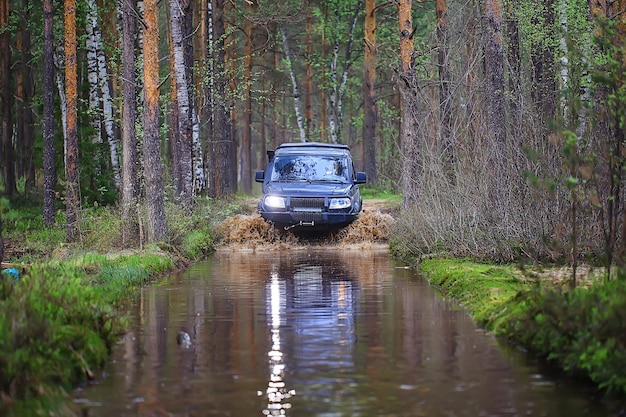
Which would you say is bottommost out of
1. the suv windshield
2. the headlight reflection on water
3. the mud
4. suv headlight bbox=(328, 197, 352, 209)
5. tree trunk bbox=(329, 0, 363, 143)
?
the headlight reflection on water

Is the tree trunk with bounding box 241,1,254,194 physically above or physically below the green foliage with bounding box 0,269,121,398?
above

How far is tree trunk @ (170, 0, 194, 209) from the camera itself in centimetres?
2720

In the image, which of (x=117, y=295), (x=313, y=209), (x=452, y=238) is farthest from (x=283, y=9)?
(x=117, y=295)

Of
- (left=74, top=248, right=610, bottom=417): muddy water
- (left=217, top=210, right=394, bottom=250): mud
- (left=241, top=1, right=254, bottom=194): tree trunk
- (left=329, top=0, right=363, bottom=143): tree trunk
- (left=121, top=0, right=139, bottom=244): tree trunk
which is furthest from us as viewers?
(left=329, top=0, right=363, bottom=143): tree trunk

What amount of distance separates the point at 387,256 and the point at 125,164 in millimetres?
6141

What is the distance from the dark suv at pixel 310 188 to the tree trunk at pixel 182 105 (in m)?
1.93

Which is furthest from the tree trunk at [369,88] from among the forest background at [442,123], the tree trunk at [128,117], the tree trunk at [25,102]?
the tree trunk at [128,117]

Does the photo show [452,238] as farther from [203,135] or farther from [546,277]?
[203,135]

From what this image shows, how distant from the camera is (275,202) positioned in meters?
26.0

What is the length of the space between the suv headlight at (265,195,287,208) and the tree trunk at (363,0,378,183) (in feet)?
70.8

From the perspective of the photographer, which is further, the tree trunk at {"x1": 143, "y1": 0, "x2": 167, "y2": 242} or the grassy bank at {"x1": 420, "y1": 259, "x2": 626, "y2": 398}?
the tree trunk at {"x1": 143, "y1": 0, "x2": 167, "y2": 242}

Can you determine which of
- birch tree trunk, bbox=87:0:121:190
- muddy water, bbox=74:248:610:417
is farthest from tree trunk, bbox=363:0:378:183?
muddy water, bbox=74:248:610:417

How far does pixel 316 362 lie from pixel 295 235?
1747 cm

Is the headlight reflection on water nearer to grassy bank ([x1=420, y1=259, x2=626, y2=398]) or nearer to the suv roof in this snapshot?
grassy bank ([x1=420, y1=259, x2=626, y2=398])
